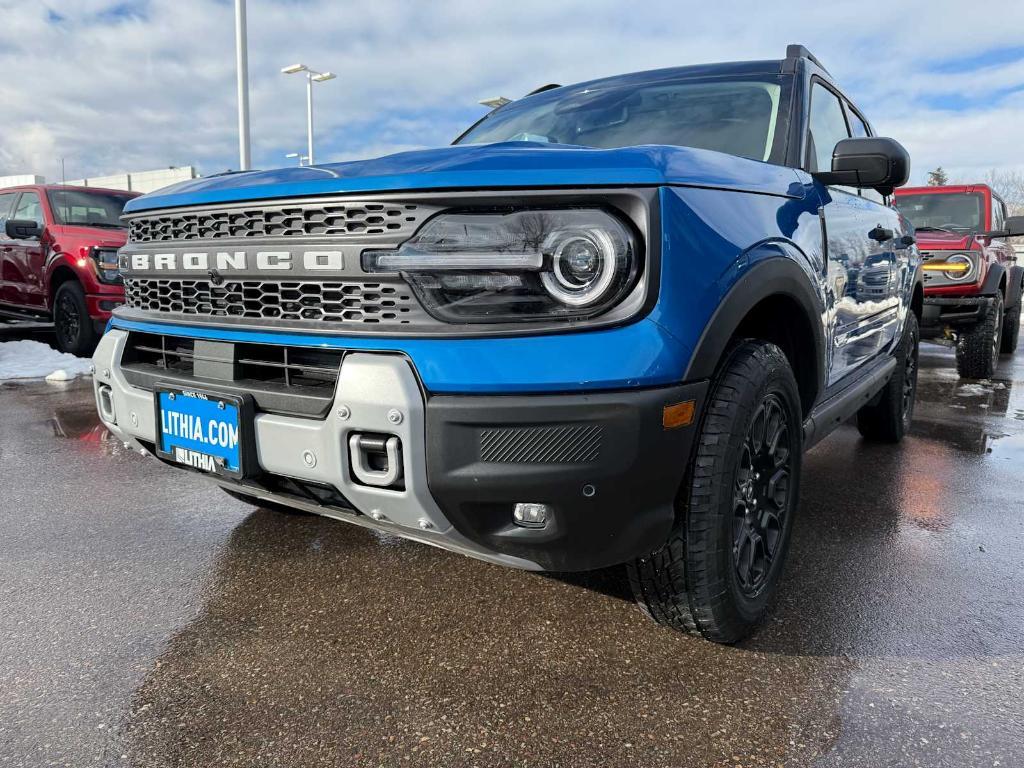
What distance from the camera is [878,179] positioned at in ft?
8.72

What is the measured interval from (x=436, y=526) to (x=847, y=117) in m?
3.04

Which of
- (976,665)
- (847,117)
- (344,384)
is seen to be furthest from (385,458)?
(847,117)

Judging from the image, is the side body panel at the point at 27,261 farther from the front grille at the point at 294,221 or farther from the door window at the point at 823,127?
the door window at the point at 823,127

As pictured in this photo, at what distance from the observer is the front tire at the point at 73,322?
7070mm

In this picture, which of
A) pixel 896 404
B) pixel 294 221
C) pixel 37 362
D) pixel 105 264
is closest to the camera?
pixel 294 221

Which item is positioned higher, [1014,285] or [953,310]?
[1014,285]

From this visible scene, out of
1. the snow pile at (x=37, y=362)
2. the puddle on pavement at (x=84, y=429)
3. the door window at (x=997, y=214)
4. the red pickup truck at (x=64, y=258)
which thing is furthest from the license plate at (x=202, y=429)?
the door window at (x=997, y=214)

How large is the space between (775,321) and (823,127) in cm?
123

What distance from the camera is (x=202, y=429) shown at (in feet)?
6.95

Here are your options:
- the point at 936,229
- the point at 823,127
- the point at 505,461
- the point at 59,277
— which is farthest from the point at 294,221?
the point at 936,229

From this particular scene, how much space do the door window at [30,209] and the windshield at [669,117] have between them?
623cm

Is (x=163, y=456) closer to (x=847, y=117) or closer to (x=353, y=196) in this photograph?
(x=353, y=196)

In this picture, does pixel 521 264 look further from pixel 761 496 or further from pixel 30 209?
pixel 30 209

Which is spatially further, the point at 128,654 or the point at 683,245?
the point at 128,654
